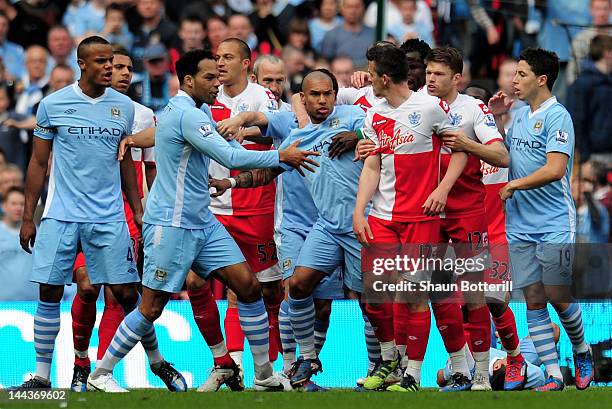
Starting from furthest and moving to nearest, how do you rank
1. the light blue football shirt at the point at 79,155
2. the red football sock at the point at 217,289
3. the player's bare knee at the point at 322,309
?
1. the red football sock at the point at 217,289
2. the player's bare knee at the point at 322,309
3. the light blue football shirt at the point at 79,155

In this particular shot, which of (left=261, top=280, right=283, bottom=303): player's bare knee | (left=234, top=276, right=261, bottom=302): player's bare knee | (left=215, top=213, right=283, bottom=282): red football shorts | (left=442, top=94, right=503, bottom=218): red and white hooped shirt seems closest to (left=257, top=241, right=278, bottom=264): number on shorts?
(left=215, top=213, right=283, bottom=282): red football shorts

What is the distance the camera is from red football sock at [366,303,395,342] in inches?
416

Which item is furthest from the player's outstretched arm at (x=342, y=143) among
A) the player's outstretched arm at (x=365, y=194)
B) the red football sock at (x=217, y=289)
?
the red football sock at (x=217, y=289)

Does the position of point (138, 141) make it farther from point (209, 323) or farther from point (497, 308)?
point (497, 308)

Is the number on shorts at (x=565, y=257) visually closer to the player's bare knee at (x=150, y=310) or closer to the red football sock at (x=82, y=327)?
the player's bare knee at (x=150, y=310)

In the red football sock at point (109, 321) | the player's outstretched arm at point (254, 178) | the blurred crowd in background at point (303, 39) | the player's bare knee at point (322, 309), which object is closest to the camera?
the player's outstretched arm at point (254, 178)

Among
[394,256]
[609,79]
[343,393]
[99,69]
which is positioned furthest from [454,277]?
[609,79]

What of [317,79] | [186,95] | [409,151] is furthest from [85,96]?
[409,151]

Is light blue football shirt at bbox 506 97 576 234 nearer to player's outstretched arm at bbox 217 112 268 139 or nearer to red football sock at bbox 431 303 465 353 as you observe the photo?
red football sock at bbox 431 303 465 353

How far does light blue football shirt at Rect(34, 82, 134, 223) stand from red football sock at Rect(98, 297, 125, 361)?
0.94 metres

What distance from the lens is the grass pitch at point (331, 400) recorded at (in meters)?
8.96

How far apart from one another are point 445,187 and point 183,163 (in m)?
1.94

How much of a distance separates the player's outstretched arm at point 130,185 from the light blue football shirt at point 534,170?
2.94 m

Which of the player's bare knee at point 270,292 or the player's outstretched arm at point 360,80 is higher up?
the player's outstretched arm at point 360,80
